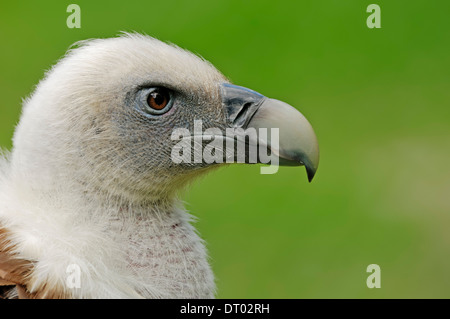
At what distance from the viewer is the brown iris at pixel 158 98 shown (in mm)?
3461

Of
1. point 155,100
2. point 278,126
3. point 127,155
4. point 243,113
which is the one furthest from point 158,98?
point 278,126

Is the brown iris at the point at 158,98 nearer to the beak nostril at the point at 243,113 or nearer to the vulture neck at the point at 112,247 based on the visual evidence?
the beak nostril at the point at 243,113

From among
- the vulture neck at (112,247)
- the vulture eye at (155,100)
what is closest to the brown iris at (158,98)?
the vulture eye at (155,100)

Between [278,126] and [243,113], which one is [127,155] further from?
[278,126]

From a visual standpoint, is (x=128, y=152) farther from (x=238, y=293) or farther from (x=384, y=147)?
(x=384, y=147)

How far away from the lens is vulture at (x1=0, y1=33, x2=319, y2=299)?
3129 mm

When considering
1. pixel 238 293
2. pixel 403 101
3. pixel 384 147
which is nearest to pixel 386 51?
pixel 403 101

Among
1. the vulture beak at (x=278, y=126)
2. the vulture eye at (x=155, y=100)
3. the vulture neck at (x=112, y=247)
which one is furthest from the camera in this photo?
the vulture eye at (x=155, y=100)

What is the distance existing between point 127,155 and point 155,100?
304mm

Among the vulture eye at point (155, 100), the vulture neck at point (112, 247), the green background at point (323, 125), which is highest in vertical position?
the green background at point (323, 125)

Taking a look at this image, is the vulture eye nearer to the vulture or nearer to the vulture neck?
the vulture

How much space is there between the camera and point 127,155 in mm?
A: 3445

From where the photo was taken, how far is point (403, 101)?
970 centimetres
